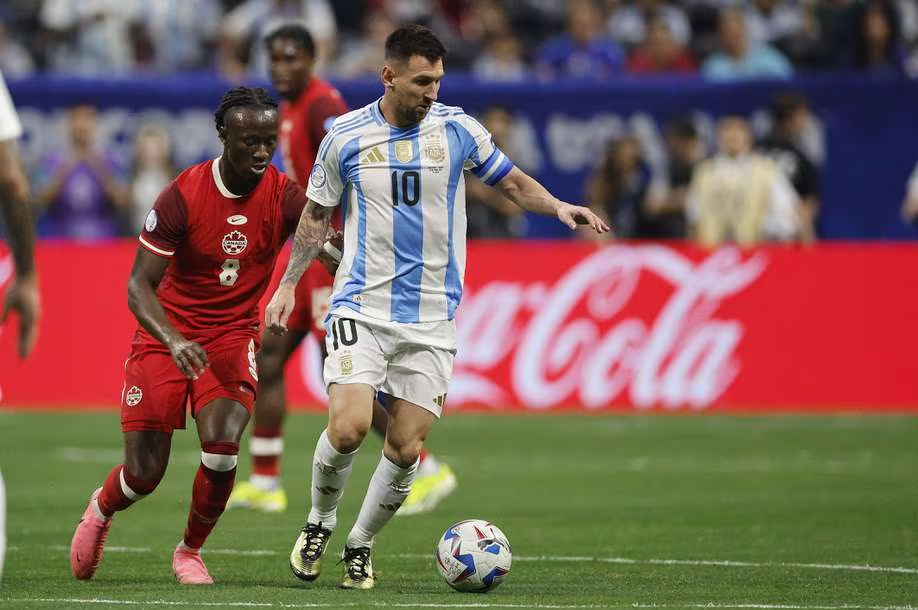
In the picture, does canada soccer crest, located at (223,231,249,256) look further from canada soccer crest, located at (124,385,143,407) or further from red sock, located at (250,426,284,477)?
red sock, located at (250,426,284,477)

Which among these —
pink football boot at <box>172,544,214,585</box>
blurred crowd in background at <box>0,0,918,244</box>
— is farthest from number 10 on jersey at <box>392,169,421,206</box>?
blurred crowd in background at <box>0,0,918,244</box>

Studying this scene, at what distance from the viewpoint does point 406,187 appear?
8.55 m

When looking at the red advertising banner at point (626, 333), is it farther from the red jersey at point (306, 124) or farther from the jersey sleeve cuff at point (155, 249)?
the jersey sleeve cuff at point (155, 249)

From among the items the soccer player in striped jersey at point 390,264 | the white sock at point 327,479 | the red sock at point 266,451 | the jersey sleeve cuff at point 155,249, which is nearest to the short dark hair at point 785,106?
the red sock at point 266,451

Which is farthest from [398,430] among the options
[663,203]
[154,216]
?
[663,203]

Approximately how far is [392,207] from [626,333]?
10.1 metres

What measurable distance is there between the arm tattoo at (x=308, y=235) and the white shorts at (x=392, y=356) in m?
A: 0.29

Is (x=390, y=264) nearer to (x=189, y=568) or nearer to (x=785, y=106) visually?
(x=189, y=568)

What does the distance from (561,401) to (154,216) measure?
1029 cm

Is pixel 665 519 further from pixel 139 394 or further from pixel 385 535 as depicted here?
pixel 139 394

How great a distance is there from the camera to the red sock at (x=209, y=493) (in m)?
8.52

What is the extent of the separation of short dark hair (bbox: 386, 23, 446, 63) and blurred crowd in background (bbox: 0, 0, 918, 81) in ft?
42.5

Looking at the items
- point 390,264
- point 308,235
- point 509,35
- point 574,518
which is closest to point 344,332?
point 390,264

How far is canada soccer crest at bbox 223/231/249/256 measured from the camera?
28.7ft
